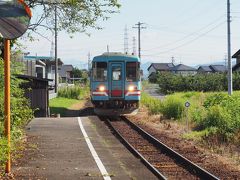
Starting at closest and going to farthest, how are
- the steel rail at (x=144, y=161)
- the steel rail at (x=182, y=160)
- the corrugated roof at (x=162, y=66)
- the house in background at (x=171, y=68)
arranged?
the steel rail at (x=144, y=161)
the steel rail at (x=182, y=160)
the house in background at (x=171, y=68)
the corrugated roof at (x=162, y=66)

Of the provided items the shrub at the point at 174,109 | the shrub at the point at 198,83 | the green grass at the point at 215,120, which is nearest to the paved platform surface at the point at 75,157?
the green grass at the point at 215,120

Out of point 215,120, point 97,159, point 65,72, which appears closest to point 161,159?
point 97,159

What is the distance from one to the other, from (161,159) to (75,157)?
2302 mm

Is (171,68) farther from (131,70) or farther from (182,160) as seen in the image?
(182,160)

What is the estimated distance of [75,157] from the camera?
36.6 feet

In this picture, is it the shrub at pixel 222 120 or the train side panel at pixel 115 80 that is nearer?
the shrub at pixel 222 120

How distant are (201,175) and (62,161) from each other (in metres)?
2.99

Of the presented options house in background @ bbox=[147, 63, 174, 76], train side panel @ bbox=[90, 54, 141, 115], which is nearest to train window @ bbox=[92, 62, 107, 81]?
train side panel @ bbox=[90, 54, 141, 115]

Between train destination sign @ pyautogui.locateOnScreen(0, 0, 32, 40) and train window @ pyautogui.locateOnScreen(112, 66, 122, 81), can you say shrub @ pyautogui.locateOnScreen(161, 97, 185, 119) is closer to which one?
train window @ pyautogui.locateOnScreen(112, 66, 122, 81)

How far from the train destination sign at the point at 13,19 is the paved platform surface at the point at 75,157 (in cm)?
274

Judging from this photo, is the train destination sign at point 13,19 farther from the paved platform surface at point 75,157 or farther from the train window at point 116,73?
the train window at point 116,73

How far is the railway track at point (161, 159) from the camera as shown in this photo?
32.7 ft

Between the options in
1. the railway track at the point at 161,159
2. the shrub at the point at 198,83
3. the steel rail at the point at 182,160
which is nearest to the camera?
the steel rail at the point at 182,160

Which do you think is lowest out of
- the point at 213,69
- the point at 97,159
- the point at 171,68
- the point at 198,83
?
the point at 97,159
